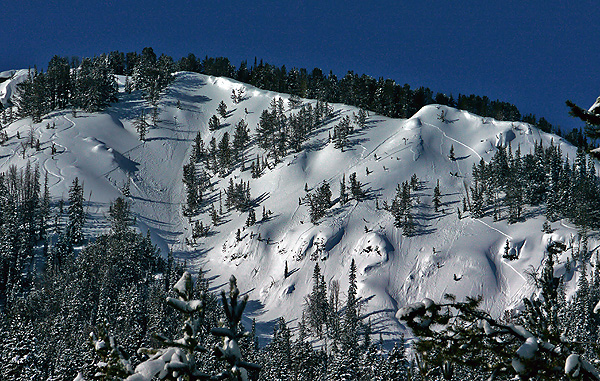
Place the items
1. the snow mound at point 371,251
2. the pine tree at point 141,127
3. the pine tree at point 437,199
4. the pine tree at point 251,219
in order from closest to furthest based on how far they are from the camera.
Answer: the snow mound at point 371,251, the pine tree at point 437,199, the pine tree at point 251,219, the pine tree at point 141,127

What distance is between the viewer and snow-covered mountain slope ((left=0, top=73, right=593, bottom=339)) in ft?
310

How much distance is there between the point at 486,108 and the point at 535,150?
1861 inches

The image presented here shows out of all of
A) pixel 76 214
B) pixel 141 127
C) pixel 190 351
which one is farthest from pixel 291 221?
pixel 190 351

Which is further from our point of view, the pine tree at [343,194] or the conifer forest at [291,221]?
the pine tree at [343,194]

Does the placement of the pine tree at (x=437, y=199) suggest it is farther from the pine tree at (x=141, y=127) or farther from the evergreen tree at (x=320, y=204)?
the pine tree at (x=141, y=127)

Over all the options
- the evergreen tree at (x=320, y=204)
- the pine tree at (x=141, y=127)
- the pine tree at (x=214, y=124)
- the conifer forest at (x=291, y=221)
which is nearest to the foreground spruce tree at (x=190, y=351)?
the conifer forest at (x=291, y=221)

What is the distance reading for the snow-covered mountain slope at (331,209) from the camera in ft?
310

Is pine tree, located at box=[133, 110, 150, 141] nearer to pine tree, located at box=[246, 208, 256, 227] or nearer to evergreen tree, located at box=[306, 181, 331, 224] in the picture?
pine tree, located at box=[246, 208, 256, 227]

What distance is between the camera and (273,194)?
12612 centimetres

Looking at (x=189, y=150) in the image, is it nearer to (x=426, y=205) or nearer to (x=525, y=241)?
(x=426, y=205)

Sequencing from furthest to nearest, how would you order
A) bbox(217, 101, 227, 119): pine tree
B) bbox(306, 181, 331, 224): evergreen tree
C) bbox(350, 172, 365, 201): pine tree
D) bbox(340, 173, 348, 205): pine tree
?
bbox(217, 101, 227, 119): pine tree, bbox(340, 173, 348, 205): pine tree, bbox(350, 172, 365, 201): pine tree, bbox(306, 181, 331, 224): evergreen tree

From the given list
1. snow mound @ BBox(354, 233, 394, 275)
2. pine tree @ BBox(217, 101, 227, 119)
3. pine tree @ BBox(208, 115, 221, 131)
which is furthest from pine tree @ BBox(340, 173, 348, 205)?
pine tree @ BBox(217, 101, 227, 119)

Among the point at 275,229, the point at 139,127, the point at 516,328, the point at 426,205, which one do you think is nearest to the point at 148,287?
the point at 275,229

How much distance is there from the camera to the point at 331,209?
113312 mm
